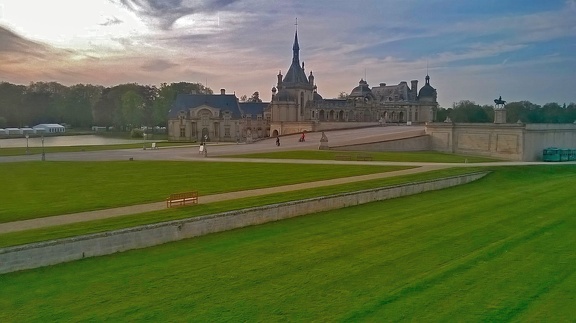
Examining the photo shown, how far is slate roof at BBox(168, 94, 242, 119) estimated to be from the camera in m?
75.8

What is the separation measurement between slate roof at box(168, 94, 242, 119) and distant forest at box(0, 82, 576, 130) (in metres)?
23.0

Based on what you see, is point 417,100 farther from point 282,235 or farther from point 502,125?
point 282,235

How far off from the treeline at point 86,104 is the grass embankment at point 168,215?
250ft

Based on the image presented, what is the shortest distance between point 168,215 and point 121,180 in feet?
26.8

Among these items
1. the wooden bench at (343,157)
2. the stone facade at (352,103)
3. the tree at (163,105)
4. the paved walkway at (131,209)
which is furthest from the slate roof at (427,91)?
the paved walkway at (131,209)

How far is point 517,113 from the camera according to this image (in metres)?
90.5

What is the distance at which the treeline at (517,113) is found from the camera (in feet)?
277

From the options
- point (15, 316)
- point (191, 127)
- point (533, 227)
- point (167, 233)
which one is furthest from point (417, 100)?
point (15, 316)

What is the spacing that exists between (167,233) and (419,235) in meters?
8.26

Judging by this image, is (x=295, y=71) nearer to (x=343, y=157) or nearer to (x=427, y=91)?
(x=427, y=91)

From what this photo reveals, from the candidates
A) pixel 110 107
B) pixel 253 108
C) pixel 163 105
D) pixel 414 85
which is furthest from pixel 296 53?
pixel 110 107

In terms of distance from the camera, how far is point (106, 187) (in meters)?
20.2

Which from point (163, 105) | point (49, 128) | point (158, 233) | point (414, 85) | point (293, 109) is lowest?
point (158, 233)

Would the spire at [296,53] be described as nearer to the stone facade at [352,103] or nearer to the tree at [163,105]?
the stone facade at [352,103]
